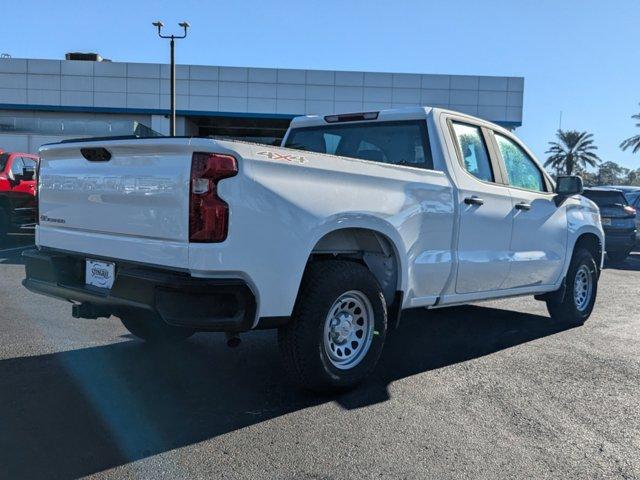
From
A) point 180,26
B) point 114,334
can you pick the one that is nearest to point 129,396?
point 114,334

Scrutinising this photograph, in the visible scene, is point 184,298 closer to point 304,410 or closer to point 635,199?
point 304,410

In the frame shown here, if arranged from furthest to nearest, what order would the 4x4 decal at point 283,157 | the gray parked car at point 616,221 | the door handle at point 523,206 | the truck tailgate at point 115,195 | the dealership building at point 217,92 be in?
the dealership building at point 217,92 → the gray parked car at point 616,221 → the door handle at point 523,206 → the 4x4 decal at point 283,157 → the truck tailgate at point 115,195

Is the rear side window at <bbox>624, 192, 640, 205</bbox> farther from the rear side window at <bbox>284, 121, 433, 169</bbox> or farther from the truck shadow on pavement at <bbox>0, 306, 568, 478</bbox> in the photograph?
the rear side window at <bbox>284, 121, 433, 169</bbox>

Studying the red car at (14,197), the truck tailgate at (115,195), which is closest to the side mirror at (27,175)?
the red car at (14,197)

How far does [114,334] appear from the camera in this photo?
5898 millimetres

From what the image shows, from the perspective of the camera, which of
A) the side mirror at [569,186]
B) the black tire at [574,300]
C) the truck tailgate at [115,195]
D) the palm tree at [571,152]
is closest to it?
the truck tailgate at [115,195]

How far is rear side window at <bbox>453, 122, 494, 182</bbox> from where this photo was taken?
214 inches

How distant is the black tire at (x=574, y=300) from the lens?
6.91 m

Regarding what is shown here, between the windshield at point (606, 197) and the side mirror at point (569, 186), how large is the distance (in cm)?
948

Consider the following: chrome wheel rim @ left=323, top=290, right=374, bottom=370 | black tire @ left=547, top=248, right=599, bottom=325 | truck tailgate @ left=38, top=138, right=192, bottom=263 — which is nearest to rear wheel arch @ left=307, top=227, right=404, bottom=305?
chrome wheel rim @ left=323, top=290, right=374, bottom=370

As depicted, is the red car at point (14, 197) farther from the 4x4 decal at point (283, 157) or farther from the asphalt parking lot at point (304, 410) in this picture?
the 4x4 decal at point (283, 157)

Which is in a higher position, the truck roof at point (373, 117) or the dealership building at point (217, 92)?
the dealership building at point (217, 92)

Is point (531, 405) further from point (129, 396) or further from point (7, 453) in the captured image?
point (7, 453)

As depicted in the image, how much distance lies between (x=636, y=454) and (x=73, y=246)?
12.8 feet
